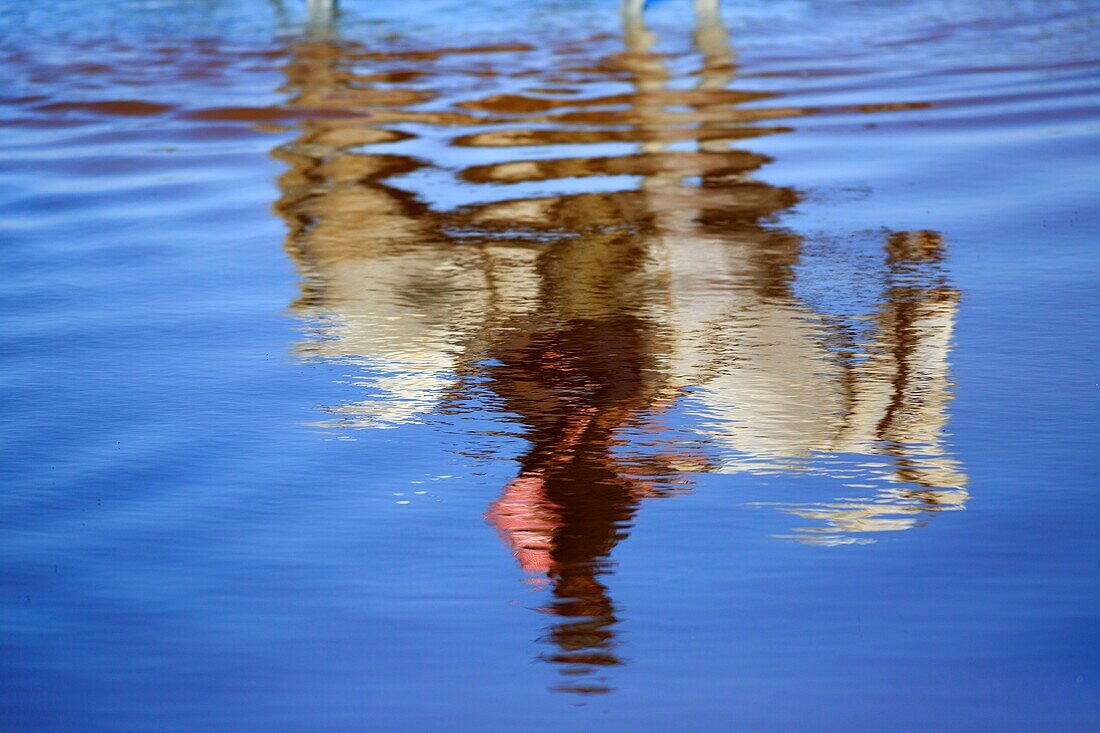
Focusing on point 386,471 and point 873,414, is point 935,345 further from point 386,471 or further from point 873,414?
point 386,471

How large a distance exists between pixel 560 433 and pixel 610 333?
682 mm

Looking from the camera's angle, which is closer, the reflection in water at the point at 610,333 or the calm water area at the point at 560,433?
the calm water area at the point at 560,433

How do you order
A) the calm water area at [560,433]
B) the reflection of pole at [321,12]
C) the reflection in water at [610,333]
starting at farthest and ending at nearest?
the reflection of pole at [321,12], the reflection in water at [610,333], the calm water area at [560,433]

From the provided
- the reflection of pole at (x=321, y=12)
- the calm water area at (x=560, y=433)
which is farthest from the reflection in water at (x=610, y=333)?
the reflection of pole at (x=321, y=12)

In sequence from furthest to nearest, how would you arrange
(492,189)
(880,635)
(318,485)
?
1. (492,189)
2. (318,485)
3. (880,635)

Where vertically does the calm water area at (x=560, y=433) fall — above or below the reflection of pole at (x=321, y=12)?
below

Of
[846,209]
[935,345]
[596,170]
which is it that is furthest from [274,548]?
[596,170]

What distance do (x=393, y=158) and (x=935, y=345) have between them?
3418mm

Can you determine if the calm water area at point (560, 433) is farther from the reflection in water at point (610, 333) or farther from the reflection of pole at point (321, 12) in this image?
the reflection of pole at point (321, 12)

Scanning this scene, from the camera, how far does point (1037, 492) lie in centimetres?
247

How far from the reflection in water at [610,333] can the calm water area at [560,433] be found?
0.5 inches

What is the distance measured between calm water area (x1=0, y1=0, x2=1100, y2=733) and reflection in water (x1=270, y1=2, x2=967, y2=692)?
0.01 meters

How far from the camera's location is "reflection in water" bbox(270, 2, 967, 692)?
248 centimetres

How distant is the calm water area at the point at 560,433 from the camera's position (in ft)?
6.46
